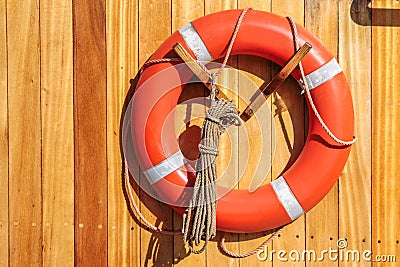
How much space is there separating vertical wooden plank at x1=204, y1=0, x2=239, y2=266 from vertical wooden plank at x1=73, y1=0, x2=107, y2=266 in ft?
1.15

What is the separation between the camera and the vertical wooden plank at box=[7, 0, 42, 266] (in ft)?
7.63

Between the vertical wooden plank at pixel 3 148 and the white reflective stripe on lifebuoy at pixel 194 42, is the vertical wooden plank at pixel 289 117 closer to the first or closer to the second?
the white reflective stripe on lifebuoy at pixel 194 42

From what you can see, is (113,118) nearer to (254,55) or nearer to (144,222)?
(144,222)

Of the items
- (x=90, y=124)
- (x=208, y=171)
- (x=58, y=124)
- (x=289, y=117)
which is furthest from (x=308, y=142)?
(x=58, y=124)

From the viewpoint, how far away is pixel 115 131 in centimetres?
231

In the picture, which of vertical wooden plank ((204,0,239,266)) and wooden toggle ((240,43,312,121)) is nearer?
wooden toggle ((240,43,312,121))

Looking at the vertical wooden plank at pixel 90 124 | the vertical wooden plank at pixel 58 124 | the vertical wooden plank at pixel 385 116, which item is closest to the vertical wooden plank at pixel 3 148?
the vertical wooden plank at pixel 58 124

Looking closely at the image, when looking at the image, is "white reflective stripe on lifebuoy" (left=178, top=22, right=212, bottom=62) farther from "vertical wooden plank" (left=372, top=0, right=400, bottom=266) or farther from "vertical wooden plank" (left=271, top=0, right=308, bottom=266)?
"vertical wooden plank" (left=372, top=0, right=400, bottom=266)

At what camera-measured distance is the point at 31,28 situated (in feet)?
7.62

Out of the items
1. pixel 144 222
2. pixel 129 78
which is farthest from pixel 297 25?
pixel 144 222

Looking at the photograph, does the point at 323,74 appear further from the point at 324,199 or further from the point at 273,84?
the point at 324,199

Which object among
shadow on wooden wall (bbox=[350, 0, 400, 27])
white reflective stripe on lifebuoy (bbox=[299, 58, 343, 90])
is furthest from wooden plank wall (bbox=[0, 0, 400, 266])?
white reflective stripe on lifebuoy (bbox=[299, 58, 343, 90])

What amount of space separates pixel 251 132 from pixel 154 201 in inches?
15.1

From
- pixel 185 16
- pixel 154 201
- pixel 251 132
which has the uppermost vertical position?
pixel 185 16
